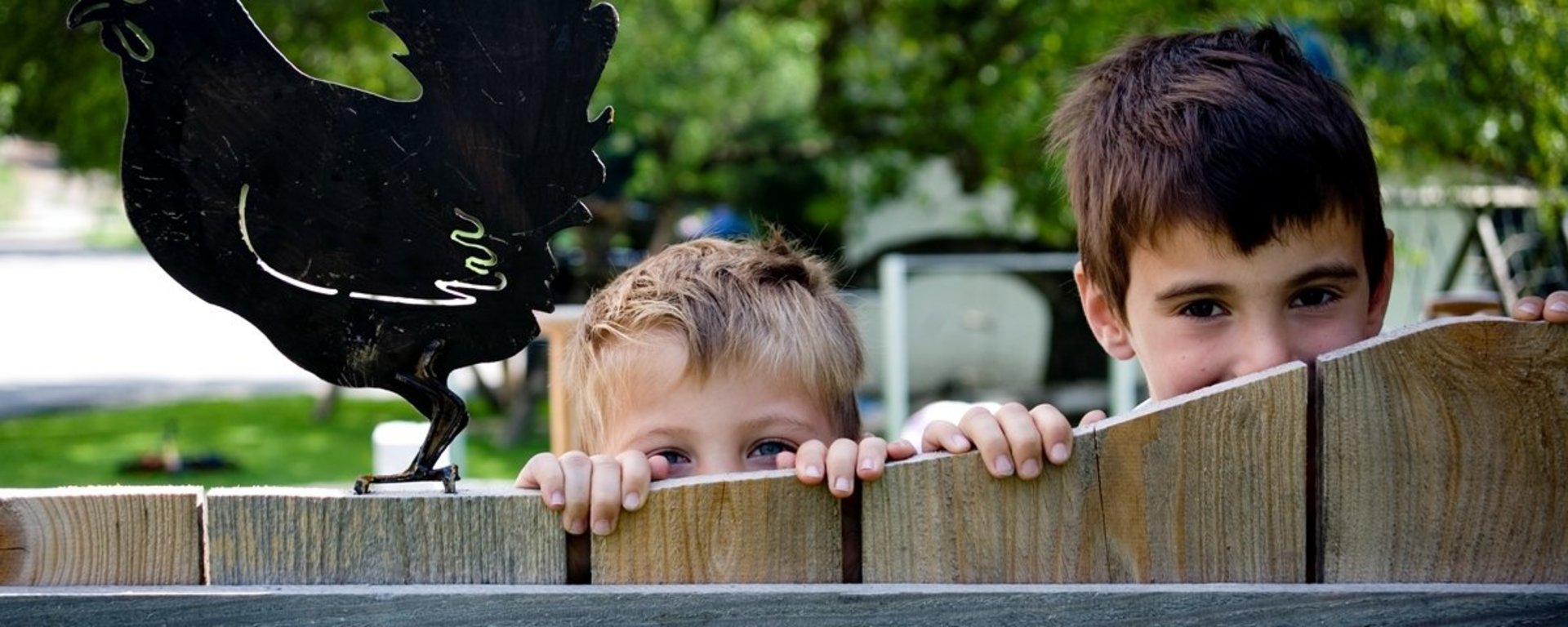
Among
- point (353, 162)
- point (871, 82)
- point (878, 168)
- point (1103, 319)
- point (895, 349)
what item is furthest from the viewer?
point (878, 168)

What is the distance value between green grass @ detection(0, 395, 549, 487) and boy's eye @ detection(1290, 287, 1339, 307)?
269 inches

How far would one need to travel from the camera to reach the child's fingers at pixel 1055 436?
1.30 metres

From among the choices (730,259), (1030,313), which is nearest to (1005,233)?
(1030,313)

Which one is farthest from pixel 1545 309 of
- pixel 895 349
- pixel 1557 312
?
pixel 895 349

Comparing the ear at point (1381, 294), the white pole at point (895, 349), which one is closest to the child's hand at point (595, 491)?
the ear at point (1381, 294)

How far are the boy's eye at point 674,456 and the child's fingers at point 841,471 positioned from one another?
0.57 m

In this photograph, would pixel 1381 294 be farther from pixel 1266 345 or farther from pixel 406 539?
pixel 406 539

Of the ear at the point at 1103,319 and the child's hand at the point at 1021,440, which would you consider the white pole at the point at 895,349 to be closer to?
the ear at the point at 1103,319

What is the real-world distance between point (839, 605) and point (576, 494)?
0.26 m

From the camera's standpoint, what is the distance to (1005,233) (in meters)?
11.7

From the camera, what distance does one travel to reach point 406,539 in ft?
4.43

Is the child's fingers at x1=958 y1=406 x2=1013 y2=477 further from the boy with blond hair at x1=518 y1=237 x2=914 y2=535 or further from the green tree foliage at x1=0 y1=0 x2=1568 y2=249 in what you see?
the green tree foliage at x1=0 y1=0 x2=1568 y2=249

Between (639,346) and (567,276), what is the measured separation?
416 inches

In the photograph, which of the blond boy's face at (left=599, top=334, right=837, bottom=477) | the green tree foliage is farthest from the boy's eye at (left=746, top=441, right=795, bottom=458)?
the green tree foliage
